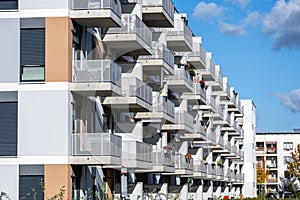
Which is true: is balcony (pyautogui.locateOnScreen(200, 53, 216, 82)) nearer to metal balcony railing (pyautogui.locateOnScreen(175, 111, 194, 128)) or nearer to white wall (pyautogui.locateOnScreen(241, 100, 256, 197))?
metal balcony railing (pyautogui.locateOnScreen(175, 111, 194, 128))

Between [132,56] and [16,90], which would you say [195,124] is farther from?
[16,90]

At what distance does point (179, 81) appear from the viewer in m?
48.0

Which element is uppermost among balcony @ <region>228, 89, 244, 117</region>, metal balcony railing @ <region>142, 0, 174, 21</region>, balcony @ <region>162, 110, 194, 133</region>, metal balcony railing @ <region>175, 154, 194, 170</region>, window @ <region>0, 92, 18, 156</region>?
metal balcony railing @ <region>142, 0, 174, 21</region>

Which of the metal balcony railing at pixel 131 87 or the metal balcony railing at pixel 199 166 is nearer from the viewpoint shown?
the metal balcony railing at pixel 131 87

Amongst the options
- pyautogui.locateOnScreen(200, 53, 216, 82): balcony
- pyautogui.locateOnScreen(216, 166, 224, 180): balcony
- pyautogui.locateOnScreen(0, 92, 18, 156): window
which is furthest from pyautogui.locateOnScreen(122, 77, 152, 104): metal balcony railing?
pyautogui.locateOnScreen(216, 166, 224, 180): balcony

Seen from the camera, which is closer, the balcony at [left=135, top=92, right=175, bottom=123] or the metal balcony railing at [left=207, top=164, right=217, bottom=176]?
the balcony at [left=135, top=92, right=175, bottom=123]

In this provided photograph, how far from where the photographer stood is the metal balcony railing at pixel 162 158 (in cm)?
4031

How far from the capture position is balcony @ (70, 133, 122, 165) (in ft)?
95.5

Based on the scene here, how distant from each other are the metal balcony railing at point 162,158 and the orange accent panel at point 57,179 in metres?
11.5

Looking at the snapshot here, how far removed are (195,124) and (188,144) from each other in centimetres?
179

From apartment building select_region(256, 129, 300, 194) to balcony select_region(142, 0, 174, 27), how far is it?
87.1m

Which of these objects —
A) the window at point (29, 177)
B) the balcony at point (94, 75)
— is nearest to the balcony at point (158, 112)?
the balcony at point (94, 75)

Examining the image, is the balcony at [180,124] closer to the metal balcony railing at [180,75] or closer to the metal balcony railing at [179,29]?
the metal balcony railing at [180,75]

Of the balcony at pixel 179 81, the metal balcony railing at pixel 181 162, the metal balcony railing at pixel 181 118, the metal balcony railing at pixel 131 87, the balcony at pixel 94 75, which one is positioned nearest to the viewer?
the balcony at pixel 94 75
